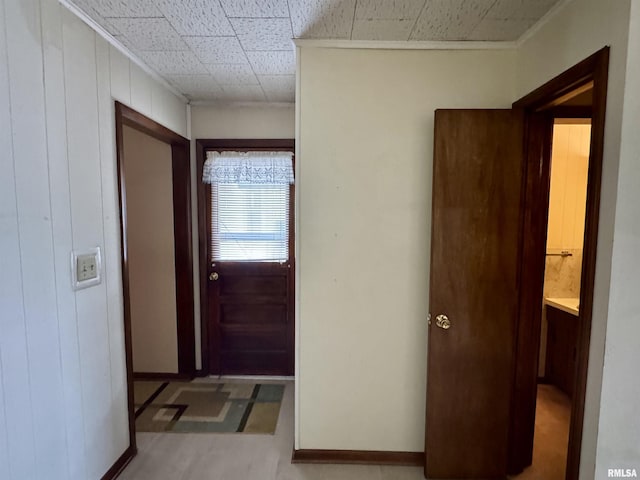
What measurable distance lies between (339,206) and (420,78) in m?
0.83

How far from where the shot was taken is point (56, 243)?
4.52 feet

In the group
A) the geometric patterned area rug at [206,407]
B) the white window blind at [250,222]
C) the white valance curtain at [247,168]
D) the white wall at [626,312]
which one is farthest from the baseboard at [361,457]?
the white valance curtain at [247,168]

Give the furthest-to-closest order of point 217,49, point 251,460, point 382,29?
point 251,460
point 217,49
point 382,29

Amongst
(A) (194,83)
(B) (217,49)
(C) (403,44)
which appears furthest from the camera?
(A) (194,83)

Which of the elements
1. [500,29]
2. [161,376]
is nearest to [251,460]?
[161,376]

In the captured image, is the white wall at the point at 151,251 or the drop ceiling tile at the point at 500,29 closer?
the drop ceiling tile at the point at 500,29

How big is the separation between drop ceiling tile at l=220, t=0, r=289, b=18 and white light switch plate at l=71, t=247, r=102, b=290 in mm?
1339

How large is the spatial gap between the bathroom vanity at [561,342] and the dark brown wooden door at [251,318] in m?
2.25

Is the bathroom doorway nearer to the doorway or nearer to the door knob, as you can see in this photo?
the doorway

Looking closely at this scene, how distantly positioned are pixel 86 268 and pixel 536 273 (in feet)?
7.65

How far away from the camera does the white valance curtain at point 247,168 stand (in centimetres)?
271

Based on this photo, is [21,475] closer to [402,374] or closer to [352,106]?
[402,374]

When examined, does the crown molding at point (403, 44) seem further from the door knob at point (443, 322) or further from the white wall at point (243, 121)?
the door knob at point (443, 322)

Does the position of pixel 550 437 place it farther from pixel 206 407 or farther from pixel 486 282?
pixel 206 407
